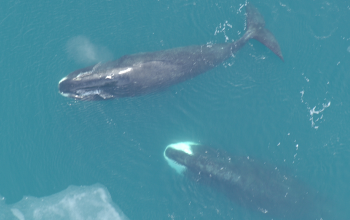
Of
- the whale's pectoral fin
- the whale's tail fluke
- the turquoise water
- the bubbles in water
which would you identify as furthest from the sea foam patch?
the whale's tail fluke

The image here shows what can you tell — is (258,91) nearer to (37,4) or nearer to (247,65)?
(247,65)

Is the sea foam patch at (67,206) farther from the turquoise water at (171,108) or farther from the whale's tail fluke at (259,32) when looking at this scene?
the whale's tail fluke at (259,32)

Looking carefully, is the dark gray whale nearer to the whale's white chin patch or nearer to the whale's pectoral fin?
the whale's pectoral fin

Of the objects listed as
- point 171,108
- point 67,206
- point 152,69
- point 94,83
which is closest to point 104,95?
point 94,83

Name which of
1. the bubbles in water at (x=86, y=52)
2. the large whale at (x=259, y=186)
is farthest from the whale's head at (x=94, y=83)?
the large whale at (x=259, y=186)

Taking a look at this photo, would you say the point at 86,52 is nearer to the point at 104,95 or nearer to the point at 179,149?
the point at 104,95
